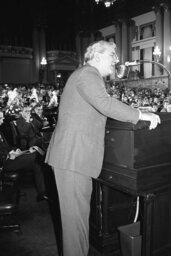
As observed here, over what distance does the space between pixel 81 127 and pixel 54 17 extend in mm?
32245

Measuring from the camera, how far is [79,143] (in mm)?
2246

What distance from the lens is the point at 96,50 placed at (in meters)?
2.23

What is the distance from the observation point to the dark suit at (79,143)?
6.96 ft

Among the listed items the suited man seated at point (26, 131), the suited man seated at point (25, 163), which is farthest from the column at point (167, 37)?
the suited man seated at point (25, 163)

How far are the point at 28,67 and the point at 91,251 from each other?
95.9 feet

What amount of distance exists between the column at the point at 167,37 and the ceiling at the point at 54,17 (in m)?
5.64

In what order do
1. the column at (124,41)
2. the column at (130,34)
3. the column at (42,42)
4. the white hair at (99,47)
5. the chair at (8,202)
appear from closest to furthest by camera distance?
the white hair at (99,47), the chair at (8,202), the column at (124,41), the column at (130,34), the column at (42,42)

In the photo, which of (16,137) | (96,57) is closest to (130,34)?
(16,137)

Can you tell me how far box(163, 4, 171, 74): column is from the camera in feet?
72.4

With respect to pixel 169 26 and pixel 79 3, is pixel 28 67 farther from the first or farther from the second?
pixel 169 26

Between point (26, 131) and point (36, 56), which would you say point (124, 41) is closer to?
point (36, 56)

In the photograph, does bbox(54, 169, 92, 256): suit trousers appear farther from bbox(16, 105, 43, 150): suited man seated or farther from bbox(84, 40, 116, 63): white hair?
bbox(16, 105, 43, 150): suited man seated

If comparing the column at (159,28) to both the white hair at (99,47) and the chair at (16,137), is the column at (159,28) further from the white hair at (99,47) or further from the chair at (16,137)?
the white hair at (99,47)

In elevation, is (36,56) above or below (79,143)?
above
